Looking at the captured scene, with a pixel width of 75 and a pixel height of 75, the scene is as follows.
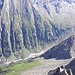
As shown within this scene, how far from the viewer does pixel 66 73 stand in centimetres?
3666

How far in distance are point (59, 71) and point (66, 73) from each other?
1.70 m

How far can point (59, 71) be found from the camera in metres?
38.2
